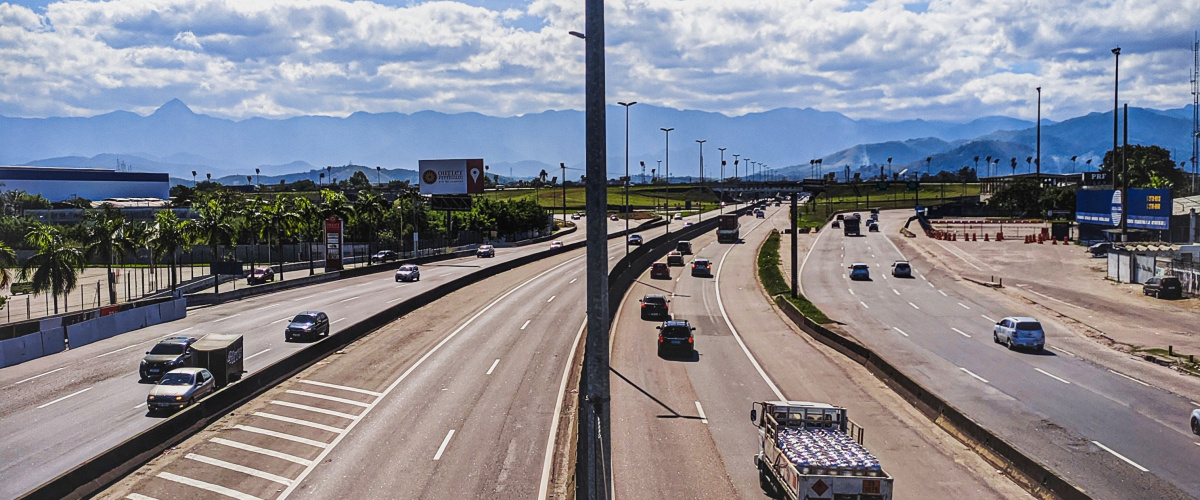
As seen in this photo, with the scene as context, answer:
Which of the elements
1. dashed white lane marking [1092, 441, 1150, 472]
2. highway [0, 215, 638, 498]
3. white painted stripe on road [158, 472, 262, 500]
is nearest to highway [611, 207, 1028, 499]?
dashed white lane marking [1092, 441, 1150, 472]

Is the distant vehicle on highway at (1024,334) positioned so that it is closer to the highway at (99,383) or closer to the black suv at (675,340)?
the black suv at (675,340)

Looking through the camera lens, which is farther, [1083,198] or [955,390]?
[1083,198]

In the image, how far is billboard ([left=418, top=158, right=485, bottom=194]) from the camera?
344 feet

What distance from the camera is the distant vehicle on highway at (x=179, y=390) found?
26.9 m

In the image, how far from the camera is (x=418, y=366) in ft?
116

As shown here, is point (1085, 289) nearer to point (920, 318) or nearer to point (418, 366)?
point (920, 318)

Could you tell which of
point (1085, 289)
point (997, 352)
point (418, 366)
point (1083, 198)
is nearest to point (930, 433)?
point (997, 352)

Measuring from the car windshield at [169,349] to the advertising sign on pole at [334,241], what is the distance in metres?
46.7

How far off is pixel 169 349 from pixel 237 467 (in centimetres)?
1401

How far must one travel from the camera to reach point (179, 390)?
89.5 ft

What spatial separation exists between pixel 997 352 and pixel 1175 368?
6.90 meters

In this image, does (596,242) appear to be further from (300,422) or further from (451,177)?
(451,177)

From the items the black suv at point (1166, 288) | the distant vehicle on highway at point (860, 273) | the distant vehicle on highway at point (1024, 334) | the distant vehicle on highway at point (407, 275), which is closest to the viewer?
the distant vehicle on highway at point (1024, 334)

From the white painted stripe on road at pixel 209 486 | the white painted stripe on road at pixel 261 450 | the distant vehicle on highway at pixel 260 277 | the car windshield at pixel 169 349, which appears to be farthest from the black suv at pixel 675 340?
the distant vehicle on highway at pixel 260 277
